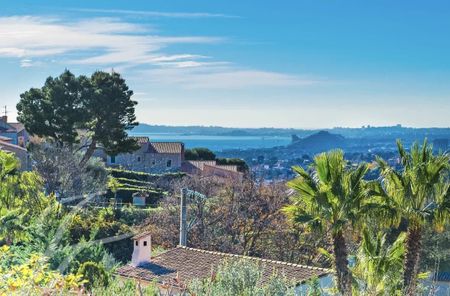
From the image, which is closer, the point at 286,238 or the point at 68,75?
the point at 286,238

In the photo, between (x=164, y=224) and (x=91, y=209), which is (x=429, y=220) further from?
(x=91, y=209)

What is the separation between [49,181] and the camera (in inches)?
1126

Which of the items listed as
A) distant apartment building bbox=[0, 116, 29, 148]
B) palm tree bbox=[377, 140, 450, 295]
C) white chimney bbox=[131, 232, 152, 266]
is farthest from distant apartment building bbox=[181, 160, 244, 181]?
palm tree bbox=[377, 140, 450, 295]

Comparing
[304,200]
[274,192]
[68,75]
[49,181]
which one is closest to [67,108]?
[68,75]

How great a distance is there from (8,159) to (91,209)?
1350cm

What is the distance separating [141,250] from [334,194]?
587 cm

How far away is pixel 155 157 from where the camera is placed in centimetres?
5494

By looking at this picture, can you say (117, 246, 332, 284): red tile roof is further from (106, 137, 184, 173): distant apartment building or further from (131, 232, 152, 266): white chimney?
(106, 137, 184, 173): distant apartment building

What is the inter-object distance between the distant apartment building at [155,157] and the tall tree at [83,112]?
1496 cm

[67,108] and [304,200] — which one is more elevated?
[67,108]

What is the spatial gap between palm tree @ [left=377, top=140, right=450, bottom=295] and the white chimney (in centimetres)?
652

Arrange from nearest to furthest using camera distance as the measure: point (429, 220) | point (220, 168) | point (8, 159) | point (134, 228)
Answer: point (429, 220)
point (8, 159)
point (134, 228)
point (220, 168)

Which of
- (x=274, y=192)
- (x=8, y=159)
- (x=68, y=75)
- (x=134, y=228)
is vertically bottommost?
(x=134, y=228)

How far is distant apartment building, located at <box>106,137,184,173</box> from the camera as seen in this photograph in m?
52.3
